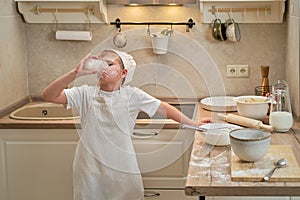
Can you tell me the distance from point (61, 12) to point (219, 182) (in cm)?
171

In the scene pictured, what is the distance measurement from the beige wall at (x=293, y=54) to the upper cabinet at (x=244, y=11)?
90mm

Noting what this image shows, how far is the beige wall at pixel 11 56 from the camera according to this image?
292cm

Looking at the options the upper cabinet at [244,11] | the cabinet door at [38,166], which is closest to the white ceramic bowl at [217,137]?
the cabinet door at [38,166]

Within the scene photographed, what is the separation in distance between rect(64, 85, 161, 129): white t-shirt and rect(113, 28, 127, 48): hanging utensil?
2.38 ft

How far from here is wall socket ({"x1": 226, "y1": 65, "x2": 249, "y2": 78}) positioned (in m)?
3.10

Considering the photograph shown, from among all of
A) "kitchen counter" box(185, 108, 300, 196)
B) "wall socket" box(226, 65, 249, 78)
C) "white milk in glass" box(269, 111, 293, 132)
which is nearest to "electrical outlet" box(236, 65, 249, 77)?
"wall socket" box(226, 65, 249, 78)

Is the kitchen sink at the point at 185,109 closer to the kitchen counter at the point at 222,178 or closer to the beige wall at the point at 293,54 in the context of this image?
the beige wall at the point at 293,54

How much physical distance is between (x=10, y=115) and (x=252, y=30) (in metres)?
1.43

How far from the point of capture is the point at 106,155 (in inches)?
94.3

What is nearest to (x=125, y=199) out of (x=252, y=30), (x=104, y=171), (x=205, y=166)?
(x=104, y=171)

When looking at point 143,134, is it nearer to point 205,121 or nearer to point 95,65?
point 205,121

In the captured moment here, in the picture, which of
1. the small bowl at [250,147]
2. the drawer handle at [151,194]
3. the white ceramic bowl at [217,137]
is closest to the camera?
the small bowl at [250,147]

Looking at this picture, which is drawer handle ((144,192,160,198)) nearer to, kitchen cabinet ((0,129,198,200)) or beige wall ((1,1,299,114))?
kitchen cabinet ((0,129,198,200))

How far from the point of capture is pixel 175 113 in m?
2.46
